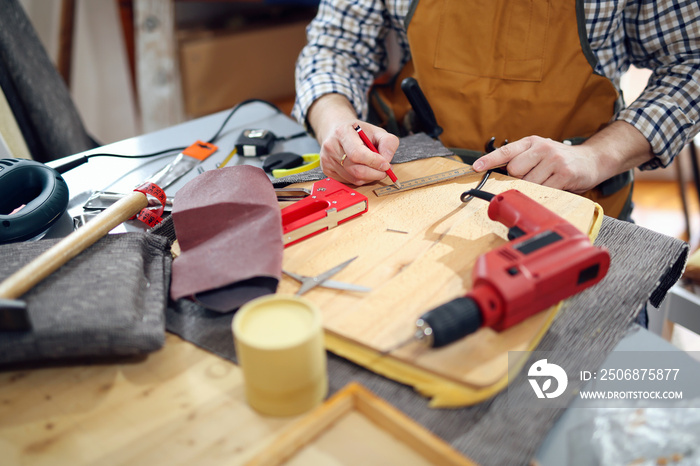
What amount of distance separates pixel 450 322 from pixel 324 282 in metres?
0.19

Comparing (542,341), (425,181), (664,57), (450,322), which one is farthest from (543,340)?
(664,57)

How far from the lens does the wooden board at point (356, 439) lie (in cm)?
49

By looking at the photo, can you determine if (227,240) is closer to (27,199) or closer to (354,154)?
(354,154)

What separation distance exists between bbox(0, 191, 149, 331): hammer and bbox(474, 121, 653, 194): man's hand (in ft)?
1.88

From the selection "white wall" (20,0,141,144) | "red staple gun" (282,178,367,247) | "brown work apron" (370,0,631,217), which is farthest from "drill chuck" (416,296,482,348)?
"white wall" (20,0,141,144)

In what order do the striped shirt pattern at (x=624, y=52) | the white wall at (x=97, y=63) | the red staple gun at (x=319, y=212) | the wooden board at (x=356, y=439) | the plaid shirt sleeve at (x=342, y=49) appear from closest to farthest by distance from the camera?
1. the wooden board at (x=356, y=439)
2. the red staple gun at (x=319, y=212)
3. the striped shirt pattern at (x=624, y=52)
4. the plaid shirt sleeve at (x=342, y=49)
5. the white wall at (x=97, y=63)

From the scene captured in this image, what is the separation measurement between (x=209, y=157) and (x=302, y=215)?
0.41m

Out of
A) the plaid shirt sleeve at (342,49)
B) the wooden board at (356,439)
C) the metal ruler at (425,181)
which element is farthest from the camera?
the plaid shirt sleeve at (342,49)

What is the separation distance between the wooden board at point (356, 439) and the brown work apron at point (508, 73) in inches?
28.8

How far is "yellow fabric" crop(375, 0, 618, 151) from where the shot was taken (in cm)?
101

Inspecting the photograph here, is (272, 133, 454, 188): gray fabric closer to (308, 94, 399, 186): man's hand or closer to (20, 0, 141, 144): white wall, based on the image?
(308, 94, 399, 186): man's hand

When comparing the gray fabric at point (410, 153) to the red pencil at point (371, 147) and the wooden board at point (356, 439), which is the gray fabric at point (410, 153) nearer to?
the red pencil at point (371, 147)

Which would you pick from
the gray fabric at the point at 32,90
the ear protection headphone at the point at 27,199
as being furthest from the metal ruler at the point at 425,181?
the gray fabric at the point at 32,90

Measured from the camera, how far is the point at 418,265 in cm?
70
